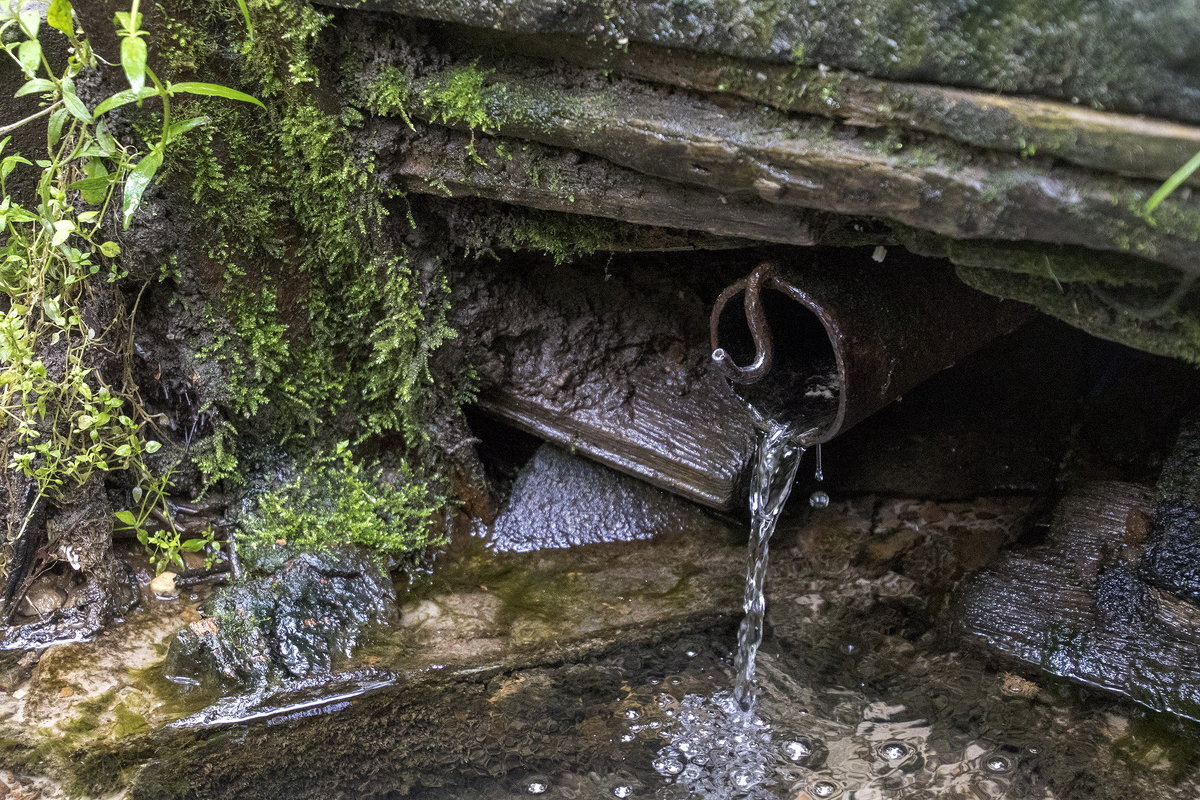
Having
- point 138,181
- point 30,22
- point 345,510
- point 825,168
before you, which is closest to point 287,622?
point 345,510

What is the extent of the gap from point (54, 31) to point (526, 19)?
5.17ft

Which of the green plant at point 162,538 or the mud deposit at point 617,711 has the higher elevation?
the green plant at point 162,538

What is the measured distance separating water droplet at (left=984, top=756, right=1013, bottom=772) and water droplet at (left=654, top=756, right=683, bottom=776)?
0.88m

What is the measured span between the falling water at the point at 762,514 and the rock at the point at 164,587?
6.56 feet

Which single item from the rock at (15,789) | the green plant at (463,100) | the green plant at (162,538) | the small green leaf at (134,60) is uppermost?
the green plant at (463,100)

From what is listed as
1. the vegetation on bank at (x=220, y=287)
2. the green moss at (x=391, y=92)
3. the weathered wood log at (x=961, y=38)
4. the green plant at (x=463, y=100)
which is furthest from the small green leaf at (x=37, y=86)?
the weathered wood log at (x=961, y=38)

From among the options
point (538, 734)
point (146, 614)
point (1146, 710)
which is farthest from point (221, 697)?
point (1146, 710)

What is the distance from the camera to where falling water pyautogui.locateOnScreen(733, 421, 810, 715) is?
327cm

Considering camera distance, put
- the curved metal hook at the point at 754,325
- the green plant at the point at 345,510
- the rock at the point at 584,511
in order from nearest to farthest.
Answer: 1. the curved metal hook at the point at 754,325
2. the green plant at the point at 345,510
3. the rock at the point at 584,511

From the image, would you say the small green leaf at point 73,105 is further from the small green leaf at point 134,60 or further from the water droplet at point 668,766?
the water droplet at point 668,766

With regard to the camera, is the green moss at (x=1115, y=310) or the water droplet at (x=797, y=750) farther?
the water droplet at (x=797, y=750)

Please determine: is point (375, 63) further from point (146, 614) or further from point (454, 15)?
point (146, 614)

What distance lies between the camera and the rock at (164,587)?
3.47 meters

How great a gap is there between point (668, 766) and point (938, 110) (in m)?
1.90
